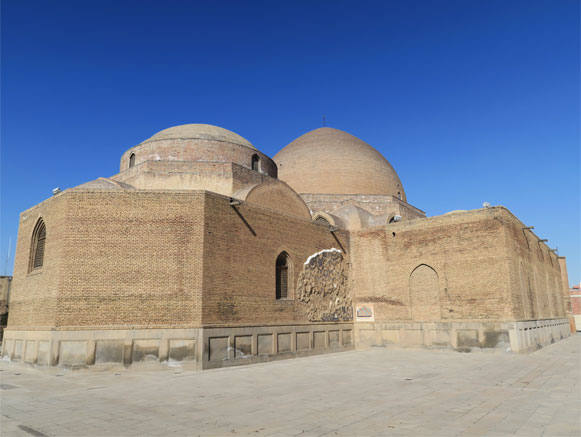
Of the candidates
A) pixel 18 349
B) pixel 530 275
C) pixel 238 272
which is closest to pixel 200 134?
pixel 238 272

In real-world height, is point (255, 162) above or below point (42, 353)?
above

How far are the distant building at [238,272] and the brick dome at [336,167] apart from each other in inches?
54.9

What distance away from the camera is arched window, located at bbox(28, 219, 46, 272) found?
539 inches

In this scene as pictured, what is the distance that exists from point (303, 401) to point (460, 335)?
1042 centimetres

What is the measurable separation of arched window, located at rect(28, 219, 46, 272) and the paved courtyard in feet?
11.4

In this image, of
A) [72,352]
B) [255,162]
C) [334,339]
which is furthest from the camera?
[255,162]

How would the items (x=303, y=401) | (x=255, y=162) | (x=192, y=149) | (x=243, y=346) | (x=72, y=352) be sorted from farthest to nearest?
1. (x=255, y=162)
2. (x=192, y=149)
3. (x=243, y=346)
4. (x=72, y=352)
5. (x=303, y=401)

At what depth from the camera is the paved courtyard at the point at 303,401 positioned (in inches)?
218

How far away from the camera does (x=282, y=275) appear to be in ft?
49.6

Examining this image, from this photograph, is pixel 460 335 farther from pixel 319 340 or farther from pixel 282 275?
pixel 282 275

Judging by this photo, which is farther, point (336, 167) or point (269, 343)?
point (336, 167)

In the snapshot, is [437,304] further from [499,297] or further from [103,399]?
[103,399]

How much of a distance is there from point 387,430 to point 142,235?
8711 mm

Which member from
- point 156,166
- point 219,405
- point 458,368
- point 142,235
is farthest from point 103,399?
point 156,166
